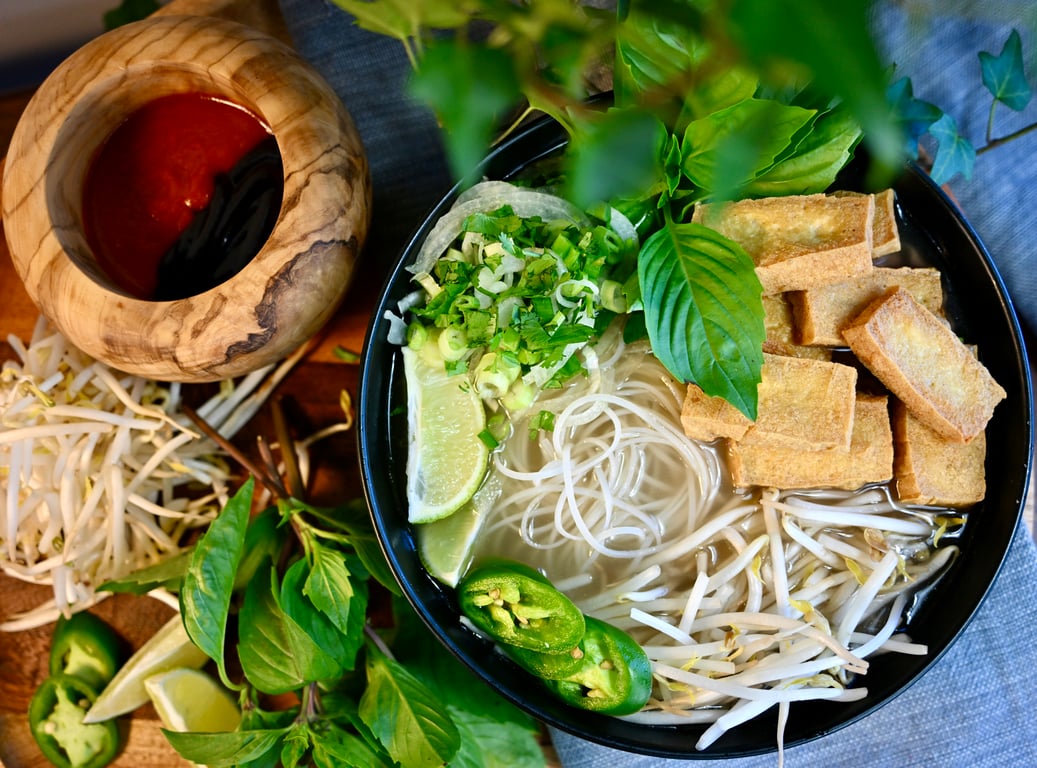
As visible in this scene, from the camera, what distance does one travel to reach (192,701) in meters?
1.76

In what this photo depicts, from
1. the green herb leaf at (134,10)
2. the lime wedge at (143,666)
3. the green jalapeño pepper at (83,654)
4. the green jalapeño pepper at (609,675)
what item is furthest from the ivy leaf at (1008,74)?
the green jalapeño pepper at (83,654)

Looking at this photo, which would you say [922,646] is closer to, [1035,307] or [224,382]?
[1035,307]

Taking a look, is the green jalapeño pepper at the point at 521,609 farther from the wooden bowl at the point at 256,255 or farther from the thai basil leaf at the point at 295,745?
the wooden bowl at the point at 256,255

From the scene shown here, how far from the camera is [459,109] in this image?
660 millimetres

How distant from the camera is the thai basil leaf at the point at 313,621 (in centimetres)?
154

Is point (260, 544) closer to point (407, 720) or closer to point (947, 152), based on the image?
point (407, 720)

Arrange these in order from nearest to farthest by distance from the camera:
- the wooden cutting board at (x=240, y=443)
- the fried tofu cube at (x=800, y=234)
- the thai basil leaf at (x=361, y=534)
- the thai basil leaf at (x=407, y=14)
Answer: the thai basil leaf at (x=407, y=14) < the fried tofu cube at (x=800, y=234) < the thai basil leaf at (x=361, y=534) < the wooden cutting board at (x=240, y=443)

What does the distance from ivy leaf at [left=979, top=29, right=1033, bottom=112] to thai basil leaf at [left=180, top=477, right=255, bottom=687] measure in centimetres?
189

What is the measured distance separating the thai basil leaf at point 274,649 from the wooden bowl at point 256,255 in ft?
1.65

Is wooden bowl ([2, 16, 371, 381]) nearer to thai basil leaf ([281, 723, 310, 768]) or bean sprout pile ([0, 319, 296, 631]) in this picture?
bean sprout pile ([0, 319, 296, 631])

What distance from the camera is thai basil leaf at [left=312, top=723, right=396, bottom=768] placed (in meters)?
1.56

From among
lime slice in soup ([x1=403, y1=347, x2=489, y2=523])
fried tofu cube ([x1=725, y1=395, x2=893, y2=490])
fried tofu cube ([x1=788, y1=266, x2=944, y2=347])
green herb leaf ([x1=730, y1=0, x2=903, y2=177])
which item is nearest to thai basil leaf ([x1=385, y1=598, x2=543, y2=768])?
lime slice in soup ([x1=403, y1=347, x2=489, y2=523])

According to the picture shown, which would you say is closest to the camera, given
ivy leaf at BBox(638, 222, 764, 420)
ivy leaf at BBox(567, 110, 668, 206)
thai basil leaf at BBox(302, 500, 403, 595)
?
ivy leaf at BBox(567, 110, 668, 206)

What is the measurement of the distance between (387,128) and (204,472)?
931 millimetres
